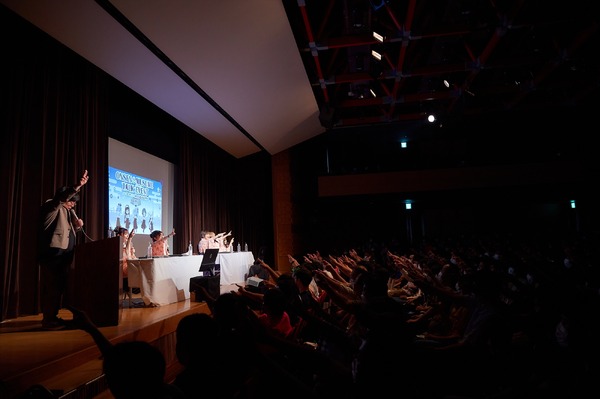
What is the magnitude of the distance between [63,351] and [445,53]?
27.3 feet

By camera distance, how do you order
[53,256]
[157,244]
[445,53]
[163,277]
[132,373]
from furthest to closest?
[445,53] → [157,244] → [163,277] → [53,256] → [132,373]

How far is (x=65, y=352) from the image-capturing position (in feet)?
9.16

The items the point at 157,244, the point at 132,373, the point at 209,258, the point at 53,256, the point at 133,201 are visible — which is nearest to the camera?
the point at 132,373

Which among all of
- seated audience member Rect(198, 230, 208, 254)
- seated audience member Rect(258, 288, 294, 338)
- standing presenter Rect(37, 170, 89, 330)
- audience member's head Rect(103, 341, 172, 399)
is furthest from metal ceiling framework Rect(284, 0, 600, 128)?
audience member's head Rect(103, 341, 172, 399)

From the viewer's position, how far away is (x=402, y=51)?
7.96m

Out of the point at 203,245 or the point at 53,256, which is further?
the point at 203,245

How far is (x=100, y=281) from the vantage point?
3889mm

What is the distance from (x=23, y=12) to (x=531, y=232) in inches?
639

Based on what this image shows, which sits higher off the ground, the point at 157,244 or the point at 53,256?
the point at 157,244

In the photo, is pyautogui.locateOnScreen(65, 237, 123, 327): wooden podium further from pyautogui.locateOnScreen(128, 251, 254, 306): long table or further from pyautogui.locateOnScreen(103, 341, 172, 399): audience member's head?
pyautogui.locateOnScreen(103, 341, 172, 399): audience member's head

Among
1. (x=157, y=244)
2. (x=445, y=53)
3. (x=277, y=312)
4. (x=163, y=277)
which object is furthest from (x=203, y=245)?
(x=445, y=53)

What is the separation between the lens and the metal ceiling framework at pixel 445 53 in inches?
276

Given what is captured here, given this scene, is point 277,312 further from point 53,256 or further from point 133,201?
point 133,201

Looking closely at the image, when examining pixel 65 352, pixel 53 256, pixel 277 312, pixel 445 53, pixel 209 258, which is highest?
pixel 445 53
